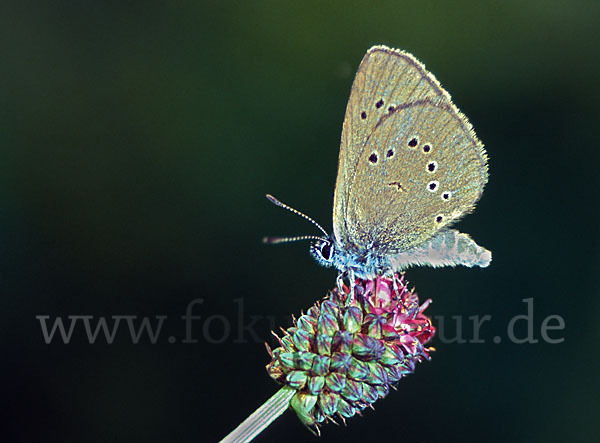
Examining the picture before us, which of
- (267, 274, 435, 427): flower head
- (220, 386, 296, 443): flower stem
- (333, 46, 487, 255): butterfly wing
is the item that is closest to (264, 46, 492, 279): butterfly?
(333, 46, 487, 255): butterfly wing

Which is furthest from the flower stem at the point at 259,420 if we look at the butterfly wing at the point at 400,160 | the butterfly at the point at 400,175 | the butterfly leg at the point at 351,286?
the butterfly wing at the point at 400,160

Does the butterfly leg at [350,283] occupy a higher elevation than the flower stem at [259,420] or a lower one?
higher

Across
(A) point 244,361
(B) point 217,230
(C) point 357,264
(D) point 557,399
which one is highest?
(B) point 217,230

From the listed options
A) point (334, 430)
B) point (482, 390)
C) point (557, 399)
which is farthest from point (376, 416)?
point (557, 399)

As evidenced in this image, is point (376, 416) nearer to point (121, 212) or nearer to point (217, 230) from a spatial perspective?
point (217, 230)

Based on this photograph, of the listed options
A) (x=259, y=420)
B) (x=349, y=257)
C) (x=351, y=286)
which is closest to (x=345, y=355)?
(x=351, y=286)

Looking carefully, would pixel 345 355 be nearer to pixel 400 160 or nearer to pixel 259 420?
pixel 259 420

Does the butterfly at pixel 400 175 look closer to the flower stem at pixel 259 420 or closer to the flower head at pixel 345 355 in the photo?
the flower head at pixel 345 355
